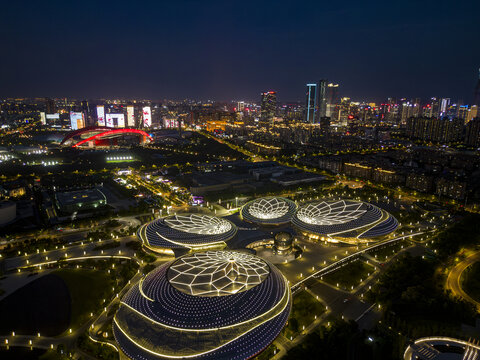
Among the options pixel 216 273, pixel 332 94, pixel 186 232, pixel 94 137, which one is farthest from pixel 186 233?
pixel 332 94

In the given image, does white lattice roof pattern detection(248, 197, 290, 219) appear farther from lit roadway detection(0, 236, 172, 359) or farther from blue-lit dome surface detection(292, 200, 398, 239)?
lit roadway detection(0, 236, 172, 359)

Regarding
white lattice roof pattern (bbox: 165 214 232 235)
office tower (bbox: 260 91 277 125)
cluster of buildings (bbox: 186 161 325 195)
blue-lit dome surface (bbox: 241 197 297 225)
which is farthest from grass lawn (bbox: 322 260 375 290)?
office tower (bbox: 260 91 277 125)

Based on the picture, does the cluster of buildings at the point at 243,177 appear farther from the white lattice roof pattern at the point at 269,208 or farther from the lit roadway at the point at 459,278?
the lit roadway at the point at 459,278

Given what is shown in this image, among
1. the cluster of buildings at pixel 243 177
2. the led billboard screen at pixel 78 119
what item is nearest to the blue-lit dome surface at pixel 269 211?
the cluster of buildings at pixel 243 177

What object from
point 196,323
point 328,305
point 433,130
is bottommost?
point 328,305

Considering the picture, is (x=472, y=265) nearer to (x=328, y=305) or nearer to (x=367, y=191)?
(x=328, y=305)

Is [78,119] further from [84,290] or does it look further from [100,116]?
[84,290]

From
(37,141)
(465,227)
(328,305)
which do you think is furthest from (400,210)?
(37,141)

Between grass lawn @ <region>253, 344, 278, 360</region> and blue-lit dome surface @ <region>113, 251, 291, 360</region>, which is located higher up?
blue-lit dome surface @ <region>113, 251, 291, 360</region>
